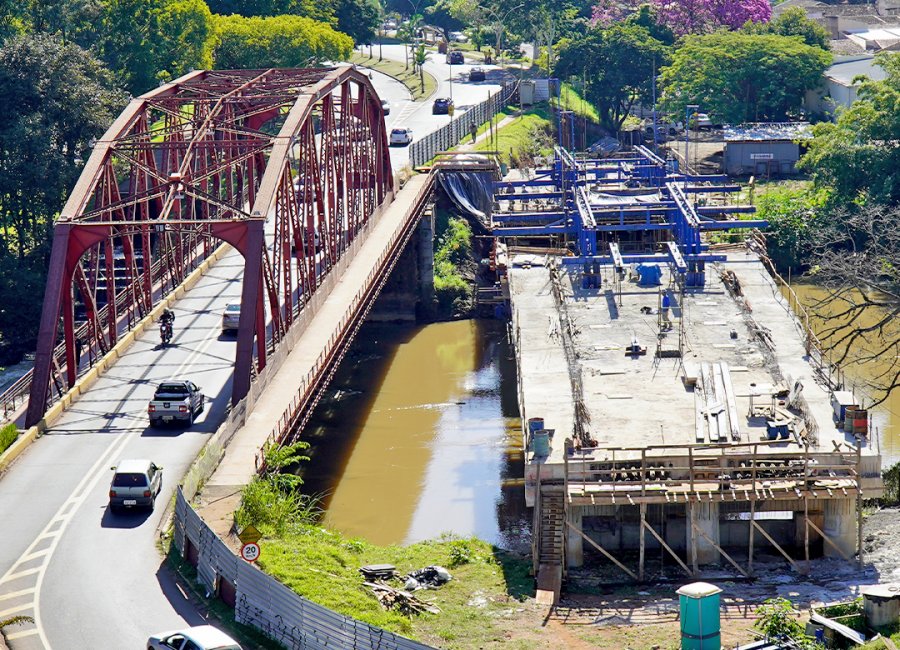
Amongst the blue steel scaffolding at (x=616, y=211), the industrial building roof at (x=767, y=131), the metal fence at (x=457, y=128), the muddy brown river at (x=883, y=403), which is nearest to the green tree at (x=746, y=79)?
the industrial building roof at (x=767, y=131)

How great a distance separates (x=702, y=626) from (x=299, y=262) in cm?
3590

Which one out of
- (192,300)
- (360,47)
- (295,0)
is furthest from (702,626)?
(360,47)

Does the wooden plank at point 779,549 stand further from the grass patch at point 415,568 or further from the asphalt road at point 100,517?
the asphalt road at point 100,517

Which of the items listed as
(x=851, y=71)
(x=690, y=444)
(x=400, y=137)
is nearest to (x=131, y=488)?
(x=690, y=444)

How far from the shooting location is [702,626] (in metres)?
37.4

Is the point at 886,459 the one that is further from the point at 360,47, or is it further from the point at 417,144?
the point at 360,47

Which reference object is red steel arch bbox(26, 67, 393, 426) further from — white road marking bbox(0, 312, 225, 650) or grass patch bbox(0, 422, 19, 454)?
white road marking bbox(0, 312, 225, 650)

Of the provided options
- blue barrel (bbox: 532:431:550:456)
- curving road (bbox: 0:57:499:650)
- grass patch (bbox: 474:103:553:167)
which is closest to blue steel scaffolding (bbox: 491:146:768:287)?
grass patch (bbox: 474:103:553:167)

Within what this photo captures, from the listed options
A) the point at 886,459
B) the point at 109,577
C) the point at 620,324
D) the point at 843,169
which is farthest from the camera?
the point at 843,169

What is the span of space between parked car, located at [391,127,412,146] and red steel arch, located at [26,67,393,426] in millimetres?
19379

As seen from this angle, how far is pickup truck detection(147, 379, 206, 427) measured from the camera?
5384cm

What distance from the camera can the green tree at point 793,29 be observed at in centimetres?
13709

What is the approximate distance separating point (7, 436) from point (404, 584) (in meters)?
15.6

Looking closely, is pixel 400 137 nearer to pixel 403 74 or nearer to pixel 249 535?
pixel 403 74
